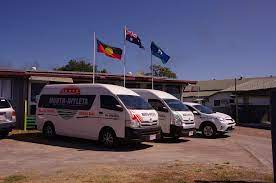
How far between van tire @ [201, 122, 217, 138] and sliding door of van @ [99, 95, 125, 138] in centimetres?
668

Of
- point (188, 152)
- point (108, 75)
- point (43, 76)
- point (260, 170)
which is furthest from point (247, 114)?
point (260, 170)

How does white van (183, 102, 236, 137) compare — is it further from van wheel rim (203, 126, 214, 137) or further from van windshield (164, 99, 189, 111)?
van windshield (164, 99, 189, 111)

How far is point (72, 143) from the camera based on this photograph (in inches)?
635

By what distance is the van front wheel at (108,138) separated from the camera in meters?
14.7

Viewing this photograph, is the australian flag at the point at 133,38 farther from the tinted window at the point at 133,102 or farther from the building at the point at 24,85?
the tinted window at the point at 133,102

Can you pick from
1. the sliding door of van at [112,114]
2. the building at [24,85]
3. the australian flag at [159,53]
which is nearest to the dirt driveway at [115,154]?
the sliding door of van at [112,114]

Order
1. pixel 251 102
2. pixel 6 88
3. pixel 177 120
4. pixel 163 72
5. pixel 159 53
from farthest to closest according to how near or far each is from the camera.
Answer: pixel 163 72
pixel 251 102
pixel 159 53
pixel 6 88
pixel 177 120

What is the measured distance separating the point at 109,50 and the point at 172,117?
684cm

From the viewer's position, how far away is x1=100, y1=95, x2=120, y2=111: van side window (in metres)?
14.9

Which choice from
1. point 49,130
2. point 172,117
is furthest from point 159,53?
point 49,130

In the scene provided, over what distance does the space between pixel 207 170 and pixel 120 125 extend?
495 cm

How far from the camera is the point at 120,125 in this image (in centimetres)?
1450

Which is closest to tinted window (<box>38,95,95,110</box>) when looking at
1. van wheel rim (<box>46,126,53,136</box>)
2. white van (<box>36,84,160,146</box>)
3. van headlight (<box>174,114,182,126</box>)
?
white van (<box>36,84,160,146</box>)

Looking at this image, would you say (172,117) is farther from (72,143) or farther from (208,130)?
(72,143)
